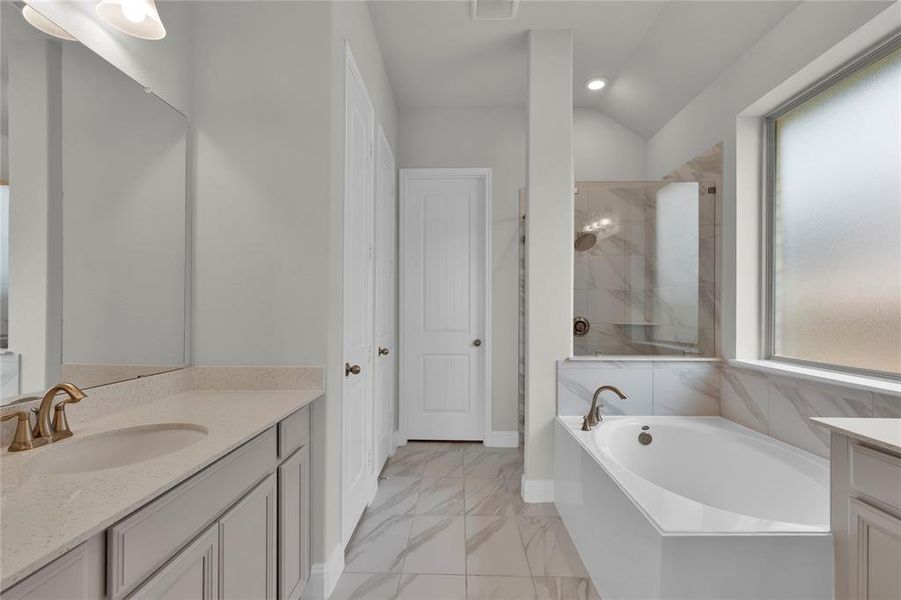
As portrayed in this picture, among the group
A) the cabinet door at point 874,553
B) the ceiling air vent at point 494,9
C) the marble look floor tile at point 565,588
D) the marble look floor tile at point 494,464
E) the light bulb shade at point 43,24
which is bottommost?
the marble look floor tile at point 494,464

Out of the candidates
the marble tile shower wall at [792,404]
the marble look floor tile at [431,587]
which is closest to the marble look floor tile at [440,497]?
the marble look floor tile at [431,587]

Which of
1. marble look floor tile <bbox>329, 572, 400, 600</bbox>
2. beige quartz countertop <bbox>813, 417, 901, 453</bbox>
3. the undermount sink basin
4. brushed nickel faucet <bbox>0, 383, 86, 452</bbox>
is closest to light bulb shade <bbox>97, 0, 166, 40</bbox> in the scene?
brushed nickel faucet <bbox>0, 383, 86, 452</bbox>

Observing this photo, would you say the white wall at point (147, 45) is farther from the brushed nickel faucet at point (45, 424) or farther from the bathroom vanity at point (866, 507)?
the bathroom vanity at point (866, 507)

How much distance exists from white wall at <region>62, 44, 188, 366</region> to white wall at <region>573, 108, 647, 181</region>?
119 inches

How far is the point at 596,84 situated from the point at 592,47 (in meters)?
0.49

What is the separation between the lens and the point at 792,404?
204cm

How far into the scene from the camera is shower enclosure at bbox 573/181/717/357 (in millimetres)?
2742

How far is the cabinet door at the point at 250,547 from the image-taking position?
1128mm

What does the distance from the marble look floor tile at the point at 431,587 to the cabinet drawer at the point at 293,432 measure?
0.76 m

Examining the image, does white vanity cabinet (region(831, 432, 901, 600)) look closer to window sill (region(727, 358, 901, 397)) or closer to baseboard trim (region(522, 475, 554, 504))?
window sill (region(727, 358, 901, 397))

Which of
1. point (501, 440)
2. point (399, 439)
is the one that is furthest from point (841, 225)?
point (399, 439)

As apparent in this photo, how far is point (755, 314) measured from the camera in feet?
8.05

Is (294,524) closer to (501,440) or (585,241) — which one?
(585,241)

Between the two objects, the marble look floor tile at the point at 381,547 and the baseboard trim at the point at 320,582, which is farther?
the marble look floor tile at the point at 381,547
